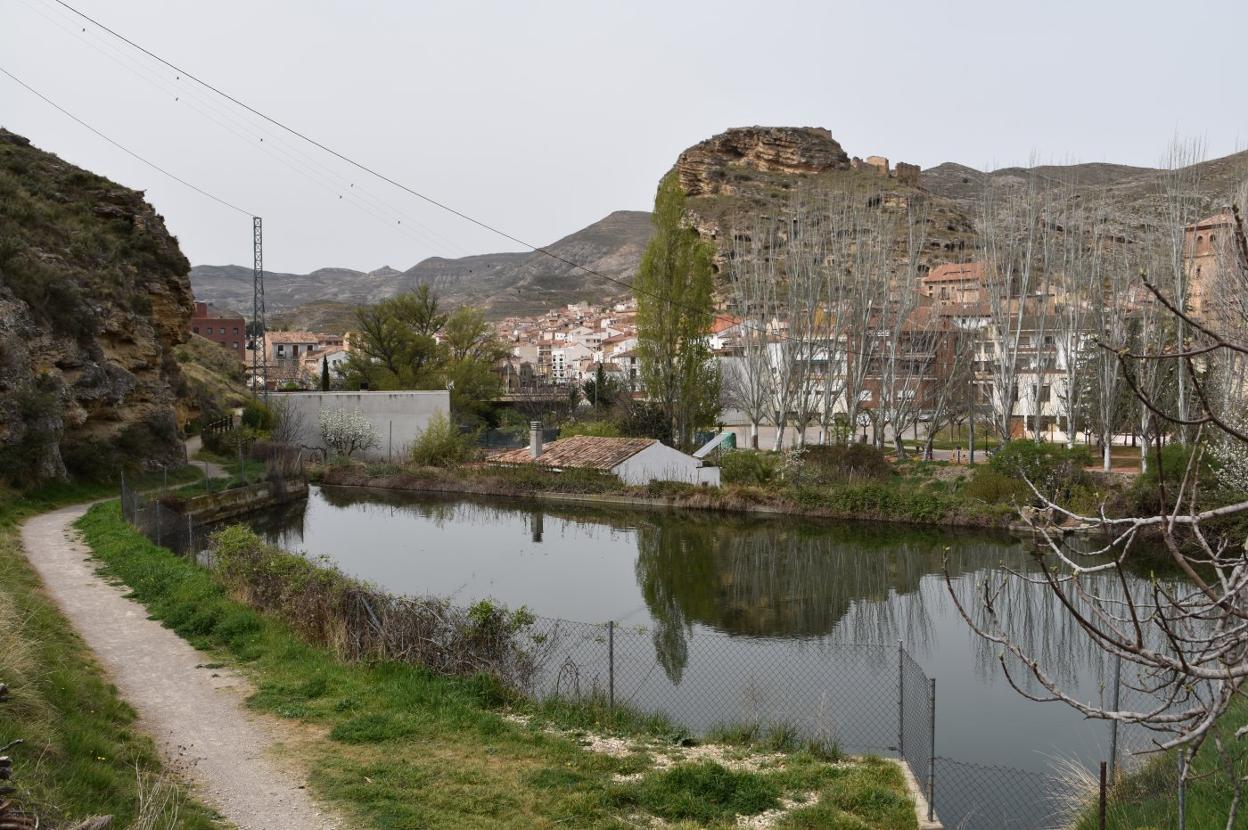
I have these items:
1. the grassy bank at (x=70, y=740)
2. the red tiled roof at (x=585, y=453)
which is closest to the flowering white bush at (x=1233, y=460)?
the red tiled roof at (x=585, y=453)

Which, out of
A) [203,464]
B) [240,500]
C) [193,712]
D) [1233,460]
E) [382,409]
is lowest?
[240,500]

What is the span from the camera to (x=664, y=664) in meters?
13.1

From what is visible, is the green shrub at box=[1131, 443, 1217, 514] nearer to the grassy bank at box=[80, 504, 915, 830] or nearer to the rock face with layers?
the grassy bank at box=[80, 504, 915, 830]

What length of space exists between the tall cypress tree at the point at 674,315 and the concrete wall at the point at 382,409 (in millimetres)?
10554

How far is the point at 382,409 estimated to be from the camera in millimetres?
43125

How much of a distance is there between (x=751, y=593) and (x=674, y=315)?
783 inches

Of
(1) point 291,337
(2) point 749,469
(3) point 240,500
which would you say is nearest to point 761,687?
(2) point 749,469

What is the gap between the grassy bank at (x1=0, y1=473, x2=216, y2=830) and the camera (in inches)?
225

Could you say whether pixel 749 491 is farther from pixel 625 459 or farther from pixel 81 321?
pixel 81 321

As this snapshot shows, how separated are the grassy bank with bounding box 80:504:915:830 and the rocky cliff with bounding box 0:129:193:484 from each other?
45.7 ft

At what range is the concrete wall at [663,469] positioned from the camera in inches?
1244

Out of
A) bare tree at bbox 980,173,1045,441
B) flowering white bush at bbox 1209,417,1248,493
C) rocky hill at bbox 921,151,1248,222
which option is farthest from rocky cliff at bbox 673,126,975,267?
flowering white bush at bbox 1209,417,1248,493

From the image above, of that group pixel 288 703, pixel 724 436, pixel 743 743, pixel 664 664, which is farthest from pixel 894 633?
pixel 724 436

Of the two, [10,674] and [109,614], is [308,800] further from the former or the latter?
[109,614]
